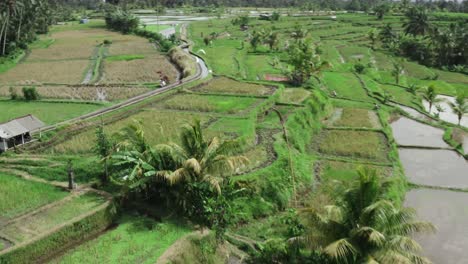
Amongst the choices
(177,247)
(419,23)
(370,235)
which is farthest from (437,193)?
(419,23)

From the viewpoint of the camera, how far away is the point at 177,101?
27.7 meters

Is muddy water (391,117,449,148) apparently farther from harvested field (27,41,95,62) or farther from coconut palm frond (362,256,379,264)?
harvested field (27,41,95,62)

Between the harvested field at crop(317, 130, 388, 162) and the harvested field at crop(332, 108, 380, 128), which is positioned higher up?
the harvested field at crop(317, 130, 388, 162)

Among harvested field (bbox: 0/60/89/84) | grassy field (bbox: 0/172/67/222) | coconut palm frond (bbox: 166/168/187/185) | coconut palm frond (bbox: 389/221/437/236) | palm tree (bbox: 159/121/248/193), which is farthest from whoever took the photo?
harvested field (bbox: 0/60/89/84)

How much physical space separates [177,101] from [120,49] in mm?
25134

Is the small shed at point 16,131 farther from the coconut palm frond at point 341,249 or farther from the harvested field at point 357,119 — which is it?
the harvested field at point 357,119

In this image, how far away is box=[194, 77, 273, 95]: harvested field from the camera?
2988 cm

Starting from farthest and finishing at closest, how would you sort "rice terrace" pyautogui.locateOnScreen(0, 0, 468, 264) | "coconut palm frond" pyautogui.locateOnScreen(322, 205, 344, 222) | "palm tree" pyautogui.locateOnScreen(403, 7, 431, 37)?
1. "palm tree" pyautogui.locateOnScreen(403, 7, 431, 37)
2. "rice terrace" pyautogui.locateOnScreen(0, 0, 468, 264)
3. "coconut palm frond" pyautogui.locateOnScreen(322, 205, 344, 222)

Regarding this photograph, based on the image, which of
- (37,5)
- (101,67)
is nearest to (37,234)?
(101,67)

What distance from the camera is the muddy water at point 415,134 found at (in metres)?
25.9

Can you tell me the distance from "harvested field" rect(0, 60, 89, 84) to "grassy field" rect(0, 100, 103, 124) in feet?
25.5

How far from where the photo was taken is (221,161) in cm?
1438

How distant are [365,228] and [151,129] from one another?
45.5 feet

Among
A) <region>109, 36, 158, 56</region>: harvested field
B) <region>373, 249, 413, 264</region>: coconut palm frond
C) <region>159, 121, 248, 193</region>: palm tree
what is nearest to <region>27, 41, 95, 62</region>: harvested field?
<region>109, 36, 158, 56</region>: harvested field
